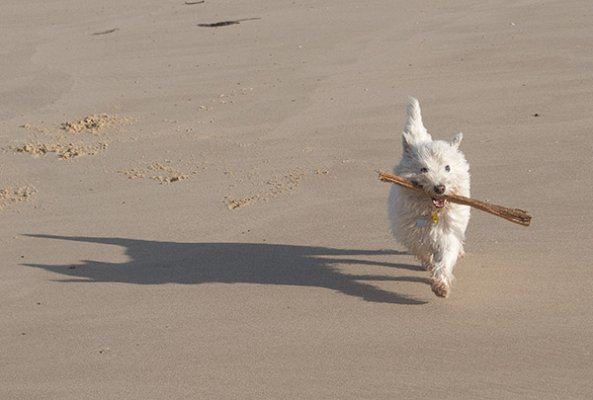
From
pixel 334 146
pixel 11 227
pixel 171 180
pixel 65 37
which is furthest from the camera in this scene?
pixel 65 37

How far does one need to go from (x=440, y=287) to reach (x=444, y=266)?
149 mm

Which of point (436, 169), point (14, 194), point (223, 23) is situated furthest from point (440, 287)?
point (223, 23)

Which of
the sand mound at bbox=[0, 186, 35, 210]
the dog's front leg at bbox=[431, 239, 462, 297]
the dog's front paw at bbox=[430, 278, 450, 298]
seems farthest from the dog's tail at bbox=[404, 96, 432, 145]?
the sand mound at bbox=[0, 186, 35, 210]

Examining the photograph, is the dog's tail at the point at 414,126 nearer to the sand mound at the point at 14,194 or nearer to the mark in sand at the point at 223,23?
the sand mound at the point at 14,194

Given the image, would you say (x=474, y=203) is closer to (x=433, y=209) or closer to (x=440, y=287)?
(x=433, y=209)

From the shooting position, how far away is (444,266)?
6262 mm

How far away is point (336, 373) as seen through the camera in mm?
5367

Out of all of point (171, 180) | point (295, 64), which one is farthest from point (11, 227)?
point (295, 64)

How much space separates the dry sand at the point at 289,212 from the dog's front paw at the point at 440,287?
6 cm

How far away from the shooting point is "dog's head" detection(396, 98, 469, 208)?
20.6 feet

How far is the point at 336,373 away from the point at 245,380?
480mm

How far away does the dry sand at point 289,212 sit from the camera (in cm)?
554

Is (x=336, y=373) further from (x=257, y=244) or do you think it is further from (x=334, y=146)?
(x=334, y=146)

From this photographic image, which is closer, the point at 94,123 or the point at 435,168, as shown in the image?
the point at 435,168
